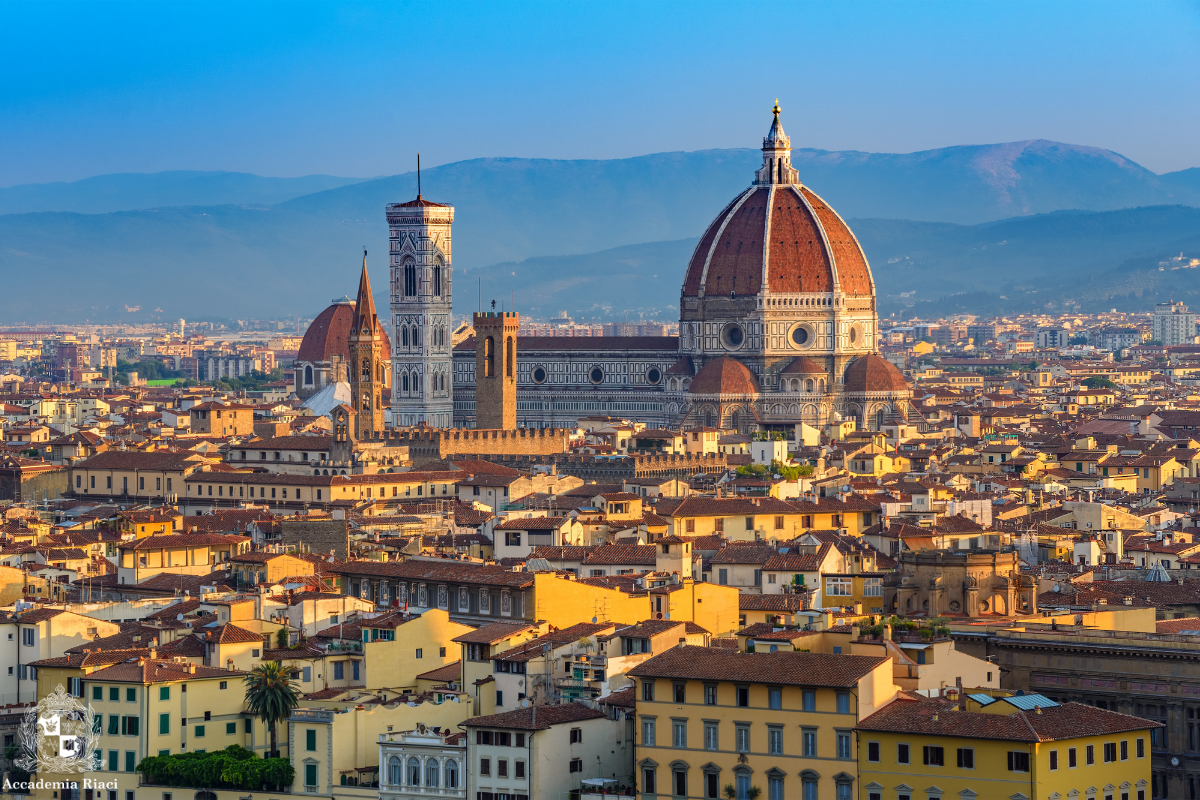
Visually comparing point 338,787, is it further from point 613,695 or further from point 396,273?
point 396,273

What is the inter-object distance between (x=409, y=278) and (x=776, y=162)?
75.0ft

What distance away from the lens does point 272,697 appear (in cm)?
4144

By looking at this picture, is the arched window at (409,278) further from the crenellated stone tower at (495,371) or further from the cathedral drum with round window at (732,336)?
the cathedral drum with round window at (732,336)

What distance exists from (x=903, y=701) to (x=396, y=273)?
113 metres

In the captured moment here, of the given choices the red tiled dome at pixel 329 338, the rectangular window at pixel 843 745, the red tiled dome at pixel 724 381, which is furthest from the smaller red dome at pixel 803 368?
the rectangular window at pixel 843 745

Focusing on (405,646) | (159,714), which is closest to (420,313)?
(405,646)

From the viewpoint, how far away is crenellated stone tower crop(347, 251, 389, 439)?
11906 cm

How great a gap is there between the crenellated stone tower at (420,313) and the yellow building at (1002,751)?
110530 mm

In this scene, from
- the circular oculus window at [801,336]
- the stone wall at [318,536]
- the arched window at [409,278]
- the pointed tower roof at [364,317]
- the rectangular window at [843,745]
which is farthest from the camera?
the arched window at [409,278]

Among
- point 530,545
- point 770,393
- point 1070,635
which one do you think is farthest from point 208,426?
point 1070,635

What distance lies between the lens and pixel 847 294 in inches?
5822

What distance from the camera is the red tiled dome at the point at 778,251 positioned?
146750 millimetres

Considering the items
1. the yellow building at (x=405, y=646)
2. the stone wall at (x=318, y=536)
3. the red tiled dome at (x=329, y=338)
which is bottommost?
the yellow building at (x=405, y=646)

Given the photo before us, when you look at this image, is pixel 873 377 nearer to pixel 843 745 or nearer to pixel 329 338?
pixel 329 338
